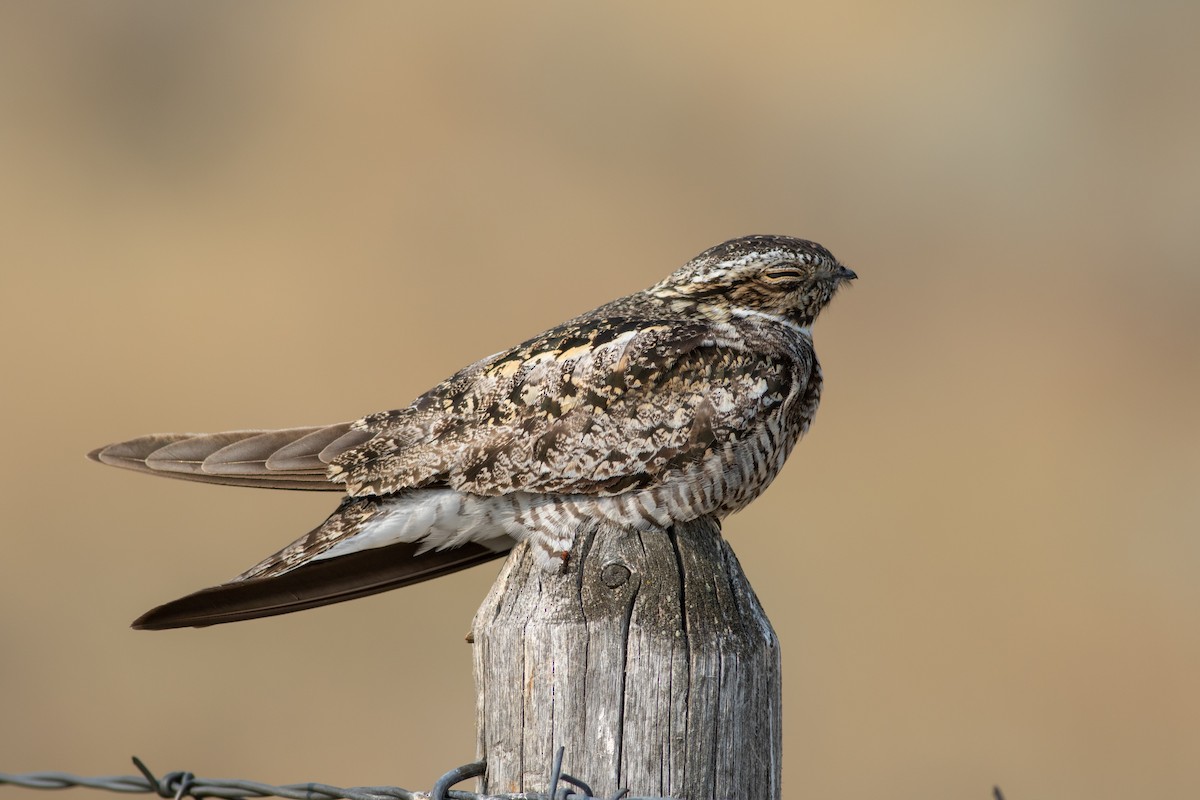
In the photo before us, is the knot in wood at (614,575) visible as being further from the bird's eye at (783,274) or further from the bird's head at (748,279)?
the bird's eye at (783,274)

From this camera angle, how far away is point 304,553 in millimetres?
4281

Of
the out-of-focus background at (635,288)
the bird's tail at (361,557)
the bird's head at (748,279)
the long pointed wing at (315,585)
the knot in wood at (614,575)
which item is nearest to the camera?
the knot in wood at (614,575)

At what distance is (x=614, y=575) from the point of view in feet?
10.6

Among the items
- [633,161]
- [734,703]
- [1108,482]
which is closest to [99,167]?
[633,161]

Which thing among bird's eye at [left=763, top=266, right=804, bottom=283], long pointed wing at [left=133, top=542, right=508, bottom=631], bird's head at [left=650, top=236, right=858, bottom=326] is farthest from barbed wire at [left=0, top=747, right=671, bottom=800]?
bird's eye at [left=763, top=266, right=804, bottom=283]

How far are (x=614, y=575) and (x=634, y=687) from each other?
30 cm

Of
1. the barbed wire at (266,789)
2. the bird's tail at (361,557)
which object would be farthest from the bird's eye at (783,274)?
the barbed wire at (266,789)

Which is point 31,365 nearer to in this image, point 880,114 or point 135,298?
point 135,298

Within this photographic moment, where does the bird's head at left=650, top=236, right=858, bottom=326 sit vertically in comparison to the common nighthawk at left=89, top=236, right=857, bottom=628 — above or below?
above

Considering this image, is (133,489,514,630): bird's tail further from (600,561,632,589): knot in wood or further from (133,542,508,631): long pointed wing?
(600,561,632,589): knot in wood

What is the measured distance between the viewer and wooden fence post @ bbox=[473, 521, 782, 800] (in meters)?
3.02

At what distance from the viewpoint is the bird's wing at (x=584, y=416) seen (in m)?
4.23

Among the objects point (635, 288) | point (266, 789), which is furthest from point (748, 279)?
point (635, 288)

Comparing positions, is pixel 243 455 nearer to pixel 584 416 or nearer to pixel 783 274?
pixel 584 416
